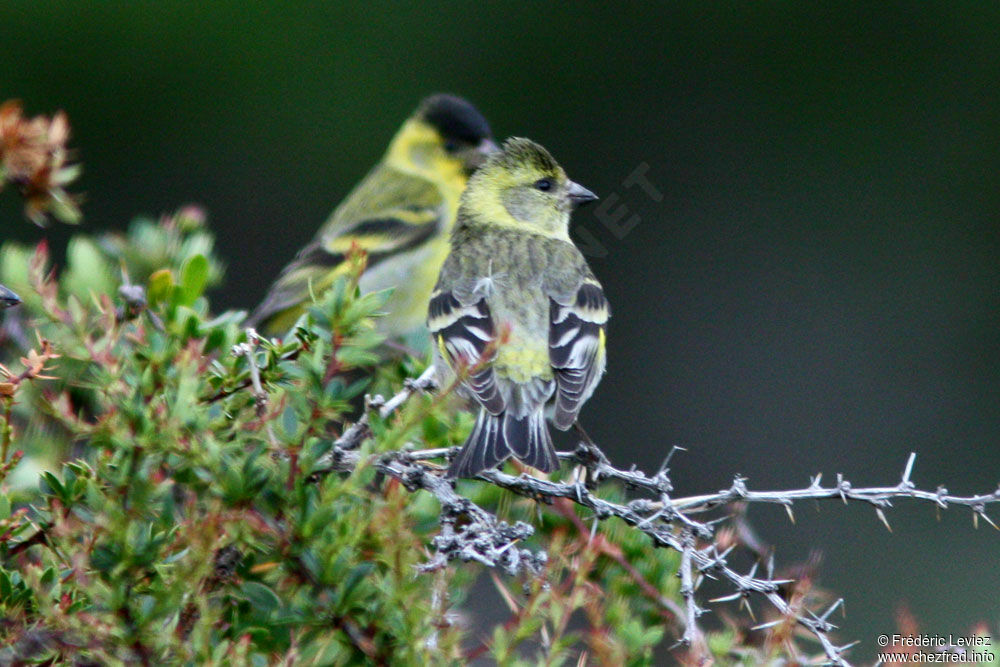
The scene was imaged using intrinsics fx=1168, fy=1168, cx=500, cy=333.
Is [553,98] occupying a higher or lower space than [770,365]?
higher

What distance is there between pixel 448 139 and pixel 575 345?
207 centimetres

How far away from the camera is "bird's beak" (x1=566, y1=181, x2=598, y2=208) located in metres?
3.23

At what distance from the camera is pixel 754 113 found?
700cm

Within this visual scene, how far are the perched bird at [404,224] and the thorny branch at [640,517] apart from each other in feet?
5.82

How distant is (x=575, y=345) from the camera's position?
8.37 ft

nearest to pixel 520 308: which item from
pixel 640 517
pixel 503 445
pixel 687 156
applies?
pixel 503 445

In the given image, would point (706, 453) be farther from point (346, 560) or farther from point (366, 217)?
point (346, 560)

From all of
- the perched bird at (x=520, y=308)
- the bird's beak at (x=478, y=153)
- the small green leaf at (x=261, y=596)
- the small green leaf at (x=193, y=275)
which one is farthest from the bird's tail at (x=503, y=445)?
the bird's beak at (x=478, y=153)

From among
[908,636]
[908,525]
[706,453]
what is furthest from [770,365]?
[908,636]

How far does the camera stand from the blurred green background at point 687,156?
20.9ft

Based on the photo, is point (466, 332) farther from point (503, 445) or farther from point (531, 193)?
point (531, 193)

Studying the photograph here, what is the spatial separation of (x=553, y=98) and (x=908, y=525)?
3139mm

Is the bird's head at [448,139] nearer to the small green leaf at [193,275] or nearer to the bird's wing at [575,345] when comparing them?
the bird's wing at [575,345]

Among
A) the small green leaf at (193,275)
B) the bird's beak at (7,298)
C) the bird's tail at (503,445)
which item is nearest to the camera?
the bird's beak at (7,298)
